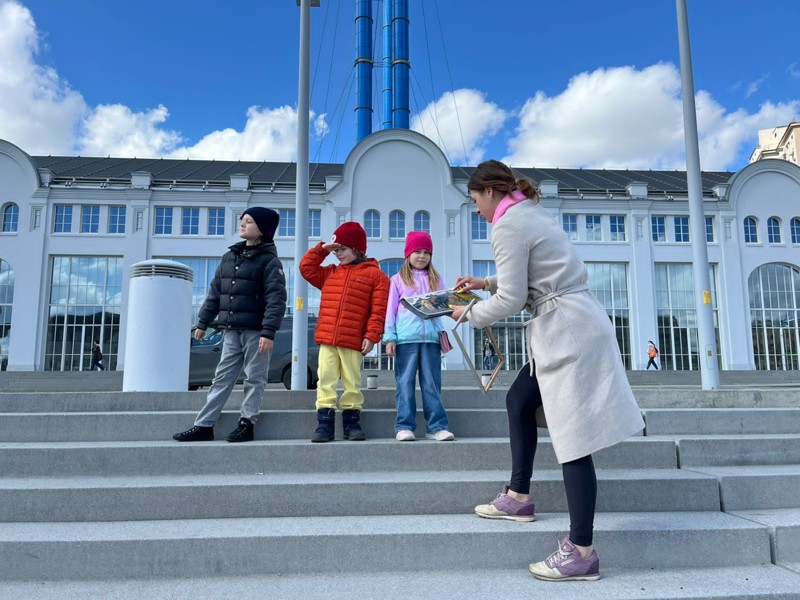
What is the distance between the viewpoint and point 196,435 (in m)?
3.99

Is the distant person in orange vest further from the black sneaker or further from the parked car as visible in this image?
the black sneaker

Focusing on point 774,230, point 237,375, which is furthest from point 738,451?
point 774,230

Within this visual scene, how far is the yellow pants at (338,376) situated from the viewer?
4.05 meters

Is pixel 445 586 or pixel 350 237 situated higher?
pixel 350 237

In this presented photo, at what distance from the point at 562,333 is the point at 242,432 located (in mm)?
2415

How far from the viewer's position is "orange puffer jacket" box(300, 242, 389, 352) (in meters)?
4.18

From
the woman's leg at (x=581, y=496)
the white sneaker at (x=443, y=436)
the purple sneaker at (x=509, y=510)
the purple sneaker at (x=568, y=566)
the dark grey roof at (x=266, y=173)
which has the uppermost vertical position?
the dark grey roof at (x=266, y=173)

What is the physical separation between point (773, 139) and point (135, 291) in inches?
3447

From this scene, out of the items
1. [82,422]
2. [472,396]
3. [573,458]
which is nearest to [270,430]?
[82,422]

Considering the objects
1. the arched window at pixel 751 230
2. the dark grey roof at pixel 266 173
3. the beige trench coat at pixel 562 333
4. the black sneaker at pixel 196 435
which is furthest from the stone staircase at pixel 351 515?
the arched window at pixel 751 230

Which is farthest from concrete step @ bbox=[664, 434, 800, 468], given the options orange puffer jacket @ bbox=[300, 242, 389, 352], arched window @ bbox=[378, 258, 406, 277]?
arched window @ bbox=[378, 258, 406, 277]

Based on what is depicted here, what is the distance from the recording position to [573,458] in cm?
255

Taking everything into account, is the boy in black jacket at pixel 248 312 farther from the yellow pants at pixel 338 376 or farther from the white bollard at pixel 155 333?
the white bollard at pixel 155 333

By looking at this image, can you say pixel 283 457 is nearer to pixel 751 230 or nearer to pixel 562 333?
pixel 562 333
